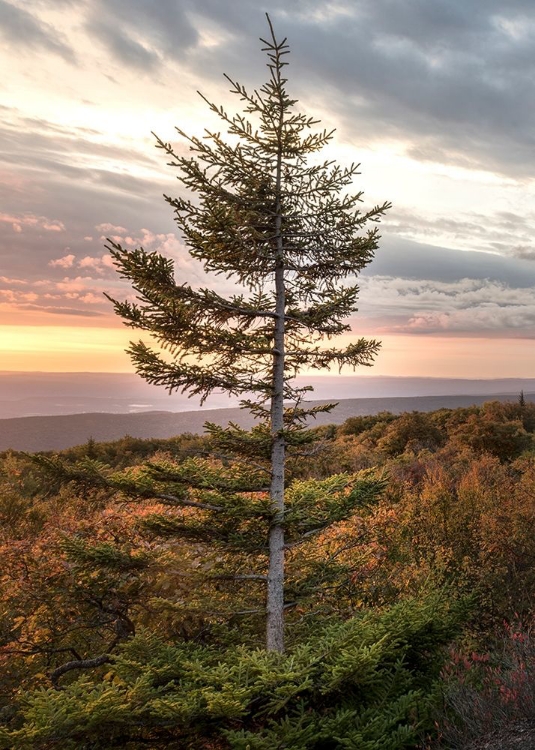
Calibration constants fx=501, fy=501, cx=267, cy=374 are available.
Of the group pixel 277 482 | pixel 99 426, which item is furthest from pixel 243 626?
pixel 99 426

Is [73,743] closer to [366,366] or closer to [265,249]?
[366,366]

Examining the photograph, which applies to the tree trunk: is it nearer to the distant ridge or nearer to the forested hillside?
the forested hillside

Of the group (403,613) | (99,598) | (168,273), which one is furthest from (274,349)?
(99,598)

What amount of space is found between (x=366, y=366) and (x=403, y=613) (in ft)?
14.7

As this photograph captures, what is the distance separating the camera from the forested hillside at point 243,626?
21.6 feet

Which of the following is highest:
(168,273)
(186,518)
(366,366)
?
(168,273)

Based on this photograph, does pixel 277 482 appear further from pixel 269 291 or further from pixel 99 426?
pixel 99 426

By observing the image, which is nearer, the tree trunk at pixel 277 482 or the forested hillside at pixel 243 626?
the forested hillside at pixel 243 626

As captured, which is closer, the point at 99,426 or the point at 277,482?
the point at 277,482

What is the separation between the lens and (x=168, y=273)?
786 centimetres

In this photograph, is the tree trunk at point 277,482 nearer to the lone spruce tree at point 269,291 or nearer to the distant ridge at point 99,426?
the lone spruce tree at point 269,291

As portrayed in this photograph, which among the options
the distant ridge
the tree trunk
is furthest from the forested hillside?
the distant ridge

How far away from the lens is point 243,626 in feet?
32.1

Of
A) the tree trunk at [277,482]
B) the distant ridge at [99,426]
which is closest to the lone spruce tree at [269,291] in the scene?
the tree trunk at [277,482]
